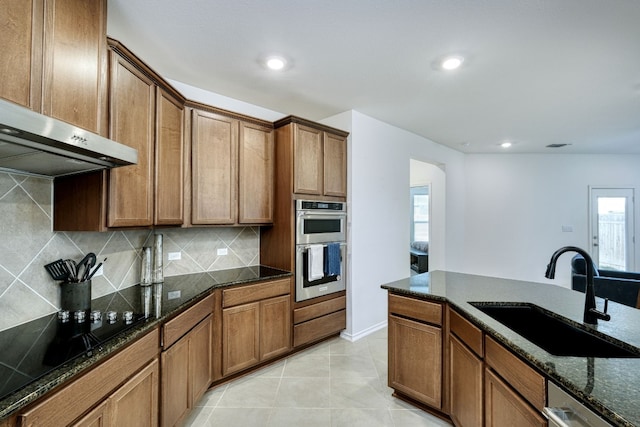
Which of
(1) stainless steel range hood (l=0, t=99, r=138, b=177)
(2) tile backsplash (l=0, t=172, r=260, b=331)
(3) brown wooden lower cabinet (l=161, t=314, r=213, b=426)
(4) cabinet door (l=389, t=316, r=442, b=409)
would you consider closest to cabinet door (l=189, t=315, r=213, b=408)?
(3) brown wooden lower cabinet (l=161, t=314, r=213, b=426)

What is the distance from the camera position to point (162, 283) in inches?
93.1

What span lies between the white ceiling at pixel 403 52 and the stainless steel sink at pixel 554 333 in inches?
69.6

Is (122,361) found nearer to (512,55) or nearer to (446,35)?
(446,35)

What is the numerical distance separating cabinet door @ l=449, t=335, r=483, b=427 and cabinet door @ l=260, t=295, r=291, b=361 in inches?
58.8

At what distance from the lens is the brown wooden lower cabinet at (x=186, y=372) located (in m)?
A: 1.67

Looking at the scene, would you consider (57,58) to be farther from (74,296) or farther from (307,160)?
(307,160)

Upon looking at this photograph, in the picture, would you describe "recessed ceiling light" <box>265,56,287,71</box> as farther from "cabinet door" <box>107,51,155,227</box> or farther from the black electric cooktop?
the black electric cooktop

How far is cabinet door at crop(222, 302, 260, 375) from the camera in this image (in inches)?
93.7

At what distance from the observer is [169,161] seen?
2236 mm

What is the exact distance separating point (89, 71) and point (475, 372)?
8.34 ft

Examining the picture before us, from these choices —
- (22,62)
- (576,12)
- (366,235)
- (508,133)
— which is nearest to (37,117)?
(22,62)

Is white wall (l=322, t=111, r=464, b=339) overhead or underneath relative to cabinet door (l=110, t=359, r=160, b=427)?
overhead

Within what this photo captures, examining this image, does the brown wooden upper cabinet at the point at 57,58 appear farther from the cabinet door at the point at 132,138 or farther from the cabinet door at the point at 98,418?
the cabinet door at the point at 98,418

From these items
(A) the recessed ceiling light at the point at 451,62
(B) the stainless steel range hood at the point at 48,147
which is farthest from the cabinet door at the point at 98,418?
(A) the recessed ceiling light at the point at 451,62
